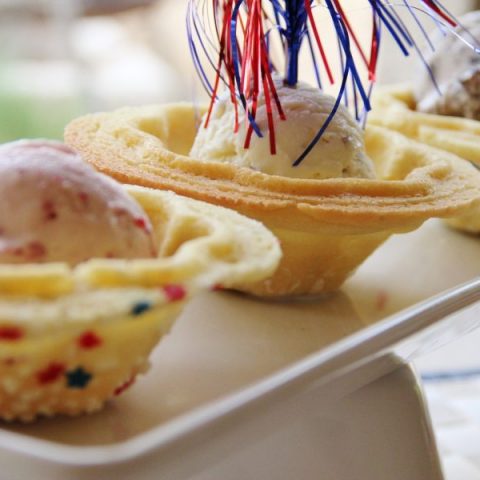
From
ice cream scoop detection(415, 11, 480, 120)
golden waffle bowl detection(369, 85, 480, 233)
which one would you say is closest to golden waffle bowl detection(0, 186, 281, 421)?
golden waffle bowl detection(369, 85, 480, 233)

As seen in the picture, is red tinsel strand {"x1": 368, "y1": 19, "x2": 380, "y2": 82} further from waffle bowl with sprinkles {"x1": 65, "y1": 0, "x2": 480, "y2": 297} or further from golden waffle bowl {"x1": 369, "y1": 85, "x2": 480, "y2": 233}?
golden waffle bowl {"x1": 369, "y1": 85, "x2": 480, "y2": 233}

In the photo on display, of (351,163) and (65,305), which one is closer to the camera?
(65,305)

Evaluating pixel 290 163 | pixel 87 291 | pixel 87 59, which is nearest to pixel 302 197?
pixel 290 163

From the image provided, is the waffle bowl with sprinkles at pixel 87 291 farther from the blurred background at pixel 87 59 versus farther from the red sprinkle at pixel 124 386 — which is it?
the blurred background at pixel 87 59

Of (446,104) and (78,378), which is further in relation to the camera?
(446,104)

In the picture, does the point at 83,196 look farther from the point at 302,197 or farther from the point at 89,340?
the point at 302,197

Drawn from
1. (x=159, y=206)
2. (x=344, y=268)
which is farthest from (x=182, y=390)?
(x=344, y=268)

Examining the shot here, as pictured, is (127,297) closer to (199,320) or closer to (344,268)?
(199,320)
